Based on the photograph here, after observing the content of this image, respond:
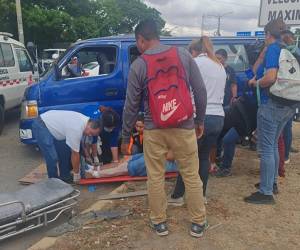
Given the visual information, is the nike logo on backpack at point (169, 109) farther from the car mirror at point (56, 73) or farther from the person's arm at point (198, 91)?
the car mirror at point (56, 73)

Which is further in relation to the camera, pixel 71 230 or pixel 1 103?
pixel 1 103

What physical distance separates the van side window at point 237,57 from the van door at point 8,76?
4.40 m

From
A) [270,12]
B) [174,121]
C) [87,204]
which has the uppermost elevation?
[270,12]

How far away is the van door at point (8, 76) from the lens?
817cm

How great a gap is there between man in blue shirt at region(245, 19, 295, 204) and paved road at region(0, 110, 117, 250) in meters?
1.92

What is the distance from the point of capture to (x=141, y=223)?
12.5 feet

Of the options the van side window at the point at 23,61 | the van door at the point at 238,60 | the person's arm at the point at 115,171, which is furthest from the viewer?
the van side window at the point at 23,61

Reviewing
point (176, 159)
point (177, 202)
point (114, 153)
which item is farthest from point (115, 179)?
point (176, 159)

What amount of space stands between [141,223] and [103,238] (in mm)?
417

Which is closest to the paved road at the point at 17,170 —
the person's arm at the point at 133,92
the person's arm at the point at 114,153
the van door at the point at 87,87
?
the person's arm at the point at 114,153

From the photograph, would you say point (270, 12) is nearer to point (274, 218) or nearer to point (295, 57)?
point (295, 57)

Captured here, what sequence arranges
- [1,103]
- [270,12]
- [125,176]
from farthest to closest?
[1,103], [270,12], [125,176]

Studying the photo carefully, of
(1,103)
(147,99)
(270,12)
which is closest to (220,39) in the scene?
(270,12)

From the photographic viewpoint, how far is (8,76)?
8398 millimetres
